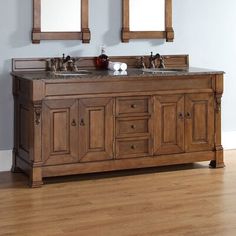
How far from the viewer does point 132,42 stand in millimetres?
5512

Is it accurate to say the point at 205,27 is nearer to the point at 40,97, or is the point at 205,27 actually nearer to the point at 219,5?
the point at 219,5

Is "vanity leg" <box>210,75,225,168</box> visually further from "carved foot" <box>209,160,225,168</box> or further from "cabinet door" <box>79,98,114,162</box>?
"cabinet door" <box>79,98,114,162</box>

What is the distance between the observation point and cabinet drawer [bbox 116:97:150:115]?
491 cm

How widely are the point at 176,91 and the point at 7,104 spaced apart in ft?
4.43

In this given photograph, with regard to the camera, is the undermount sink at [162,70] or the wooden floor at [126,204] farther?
the undermount sink at [162,70]

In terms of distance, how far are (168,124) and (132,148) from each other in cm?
36

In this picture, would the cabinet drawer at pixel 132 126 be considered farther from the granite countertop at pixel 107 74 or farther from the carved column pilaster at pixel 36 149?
the carved column pilaster at pixel 36 149

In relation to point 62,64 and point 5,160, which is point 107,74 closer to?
point 62,64

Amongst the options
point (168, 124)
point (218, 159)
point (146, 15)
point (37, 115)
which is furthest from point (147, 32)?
point (37, 115)

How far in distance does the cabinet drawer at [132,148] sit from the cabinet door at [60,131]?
0.36 meters

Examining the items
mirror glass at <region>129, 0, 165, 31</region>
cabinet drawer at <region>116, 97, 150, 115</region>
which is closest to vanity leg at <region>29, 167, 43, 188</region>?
cabinet drawer at <region>116, 97, 150, 115</region>

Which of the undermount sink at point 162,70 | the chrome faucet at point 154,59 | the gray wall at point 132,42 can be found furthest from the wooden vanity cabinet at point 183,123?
the gray wall at point 132,42

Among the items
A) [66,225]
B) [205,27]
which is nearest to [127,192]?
[66,225]

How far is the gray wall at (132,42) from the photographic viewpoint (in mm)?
5094
